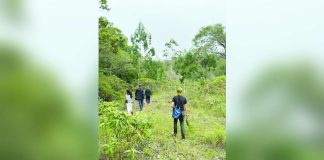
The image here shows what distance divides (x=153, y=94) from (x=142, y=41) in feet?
1.48

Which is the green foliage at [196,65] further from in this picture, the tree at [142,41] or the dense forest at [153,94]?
the tree at [142,41]

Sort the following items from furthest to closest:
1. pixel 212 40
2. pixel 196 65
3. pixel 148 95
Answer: pixel 148 95 → pixel 196 65 → pixel 212 40

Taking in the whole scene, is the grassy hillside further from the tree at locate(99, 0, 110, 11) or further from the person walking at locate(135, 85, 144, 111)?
the tree at locate(99, 0, 110, 11)

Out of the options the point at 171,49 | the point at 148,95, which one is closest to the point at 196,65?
the point at 171,49

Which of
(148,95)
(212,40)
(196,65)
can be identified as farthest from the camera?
(148,95)

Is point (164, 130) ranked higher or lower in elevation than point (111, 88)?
lower

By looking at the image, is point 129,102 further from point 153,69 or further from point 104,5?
point 104,5

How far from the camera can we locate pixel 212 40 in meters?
3.55

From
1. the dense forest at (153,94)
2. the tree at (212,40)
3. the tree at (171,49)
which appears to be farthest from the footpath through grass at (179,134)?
the tree at (212,40)

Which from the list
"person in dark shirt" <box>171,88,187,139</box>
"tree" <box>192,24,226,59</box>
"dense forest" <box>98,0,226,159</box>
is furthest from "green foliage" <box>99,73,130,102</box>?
"tree" <box>192,24,226,59</box>

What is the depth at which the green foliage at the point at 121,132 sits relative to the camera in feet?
12.2

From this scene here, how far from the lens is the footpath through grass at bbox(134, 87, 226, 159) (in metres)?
3.65
